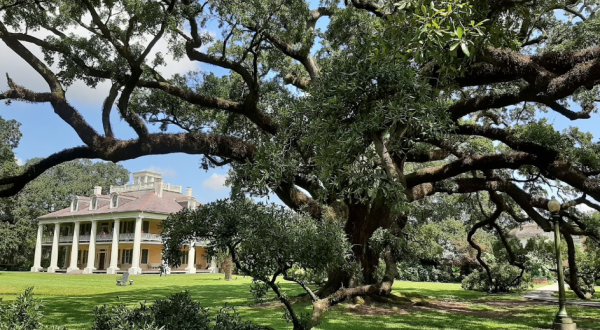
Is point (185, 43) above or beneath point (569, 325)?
above

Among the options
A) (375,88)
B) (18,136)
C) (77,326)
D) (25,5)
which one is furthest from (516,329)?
(18,136)

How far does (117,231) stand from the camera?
3325cm

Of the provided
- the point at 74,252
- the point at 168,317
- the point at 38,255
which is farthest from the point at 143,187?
the point at 168,317

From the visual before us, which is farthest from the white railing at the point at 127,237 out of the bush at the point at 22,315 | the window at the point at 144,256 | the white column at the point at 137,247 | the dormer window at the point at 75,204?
the bush at the point at 22,315

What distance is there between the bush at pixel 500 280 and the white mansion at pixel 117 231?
21540mm

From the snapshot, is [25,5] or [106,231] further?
[106,231]

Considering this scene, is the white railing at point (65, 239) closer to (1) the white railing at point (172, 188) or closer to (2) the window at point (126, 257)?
(2) the window at point (126, 257)

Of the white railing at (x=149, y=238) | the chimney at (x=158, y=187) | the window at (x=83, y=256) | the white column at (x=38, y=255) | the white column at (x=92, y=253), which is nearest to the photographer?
the white railing at (x=149, y=238)

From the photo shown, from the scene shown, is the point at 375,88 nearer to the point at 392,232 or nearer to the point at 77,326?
the point at 77,326

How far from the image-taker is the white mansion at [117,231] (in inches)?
1316

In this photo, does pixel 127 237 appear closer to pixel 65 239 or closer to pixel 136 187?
pixel 136 187

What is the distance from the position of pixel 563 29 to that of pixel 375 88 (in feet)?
28.4

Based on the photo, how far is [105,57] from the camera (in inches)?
424

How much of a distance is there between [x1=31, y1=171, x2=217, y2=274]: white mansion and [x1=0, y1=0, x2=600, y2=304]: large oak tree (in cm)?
2247
